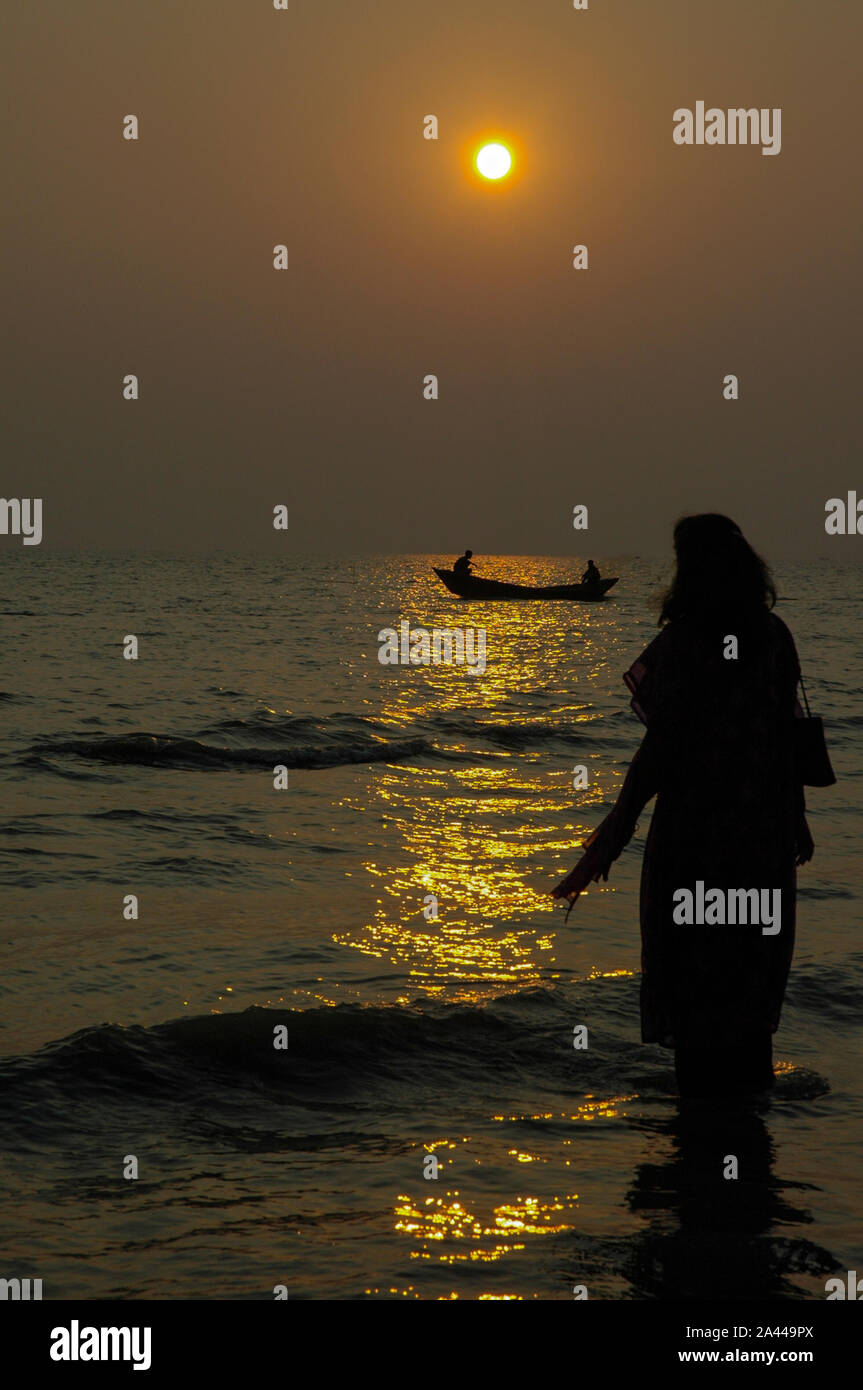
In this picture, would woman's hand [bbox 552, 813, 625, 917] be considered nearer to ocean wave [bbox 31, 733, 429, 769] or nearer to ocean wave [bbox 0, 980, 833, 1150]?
ocean wave [bbox 0, 980, 833, 1150]

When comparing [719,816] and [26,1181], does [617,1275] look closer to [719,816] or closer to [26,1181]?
[719,816]

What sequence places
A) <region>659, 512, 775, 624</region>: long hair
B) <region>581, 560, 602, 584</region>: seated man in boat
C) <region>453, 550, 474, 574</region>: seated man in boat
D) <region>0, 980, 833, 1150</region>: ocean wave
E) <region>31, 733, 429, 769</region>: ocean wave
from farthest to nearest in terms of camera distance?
1. <region>581, 560, 602, 584</region>: seated man in boat
2. <region>453, 550, 474, 574</region>: seated man in boat
3. <region>31, 733, 429, 769</region>: ocean wave
4. <region>0, 980, 833, 1150</region>: ocean wave
5. <region>659, 512, 775, 624</region>: long hair

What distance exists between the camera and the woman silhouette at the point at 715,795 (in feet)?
14.6

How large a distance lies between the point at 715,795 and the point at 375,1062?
2.34 m

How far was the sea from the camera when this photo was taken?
4059mm

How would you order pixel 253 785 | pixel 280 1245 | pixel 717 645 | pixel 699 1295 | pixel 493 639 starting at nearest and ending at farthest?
pixel 699 1295
pixel 280 1245
pixel 717 645
pixel 253 785
pixel 493 639

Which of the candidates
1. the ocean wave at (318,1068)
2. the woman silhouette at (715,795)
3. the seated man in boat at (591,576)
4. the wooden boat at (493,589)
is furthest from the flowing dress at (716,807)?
the seated man in boat at (591,576)

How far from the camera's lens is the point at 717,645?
4.46 metres

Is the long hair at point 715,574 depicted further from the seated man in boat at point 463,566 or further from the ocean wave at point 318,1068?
the seated man in boat at point 463,566

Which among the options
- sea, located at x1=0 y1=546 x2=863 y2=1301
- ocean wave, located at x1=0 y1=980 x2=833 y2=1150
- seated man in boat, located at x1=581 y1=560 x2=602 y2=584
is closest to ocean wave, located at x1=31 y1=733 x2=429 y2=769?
sea, located at x1=0 y1=546 x2=863 y2=1301

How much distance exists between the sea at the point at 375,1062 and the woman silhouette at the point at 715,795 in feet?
0.85
